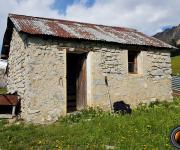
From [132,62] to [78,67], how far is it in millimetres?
2649

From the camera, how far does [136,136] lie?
8023 millimetres

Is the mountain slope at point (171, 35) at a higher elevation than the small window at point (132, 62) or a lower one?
higher

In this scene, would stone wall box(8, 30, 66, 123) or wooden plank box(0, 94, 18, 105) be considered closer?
stone wall box(8, 30, 66, 123)

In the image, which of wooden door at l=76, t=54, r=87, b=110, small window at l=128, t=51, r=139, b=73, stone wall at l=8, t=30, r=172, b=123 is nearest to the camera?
stone wall at l=8, t=30, r=172, b=123

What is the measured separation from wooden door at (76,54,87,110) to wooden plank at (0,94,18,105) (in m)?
2.76

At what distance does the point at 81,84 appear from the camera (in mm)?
13664

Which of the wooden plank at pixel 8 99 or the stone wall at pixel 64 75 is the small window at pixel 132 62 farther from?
the wooden plank at pixel 8 99

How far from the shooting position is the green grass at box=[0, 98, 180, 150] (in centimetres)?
742

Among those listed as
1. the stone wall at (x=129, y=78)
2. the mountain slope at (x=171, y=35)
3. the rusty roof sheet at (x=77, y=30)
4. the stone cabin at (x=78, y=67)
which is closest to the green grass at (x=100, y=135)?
the stone cabin at (x=78, y=67)

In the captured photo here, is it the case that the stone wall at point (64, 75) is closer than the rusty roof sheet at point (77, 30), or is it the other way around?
the stone wall at point (64, 75)

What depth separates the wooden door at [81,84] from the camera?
44.0ft

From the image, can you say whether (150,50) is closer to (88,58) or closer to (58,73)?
(88,58)

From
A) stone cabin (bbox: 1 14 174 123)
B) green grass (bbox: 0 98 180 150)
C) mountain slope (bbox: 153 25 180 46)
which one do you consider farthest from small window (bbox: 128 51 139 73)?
mountain slope (bbox: 153 25 180 46)

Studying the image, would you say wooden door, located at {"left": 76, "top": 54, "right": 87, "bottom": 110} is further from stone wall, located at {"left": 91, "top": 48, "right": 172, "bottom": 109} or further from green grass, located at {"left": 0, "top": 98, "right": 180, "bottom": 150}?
green grass, located at {"left": 0, "top": 98, "right": 180, "bottom": 150}
